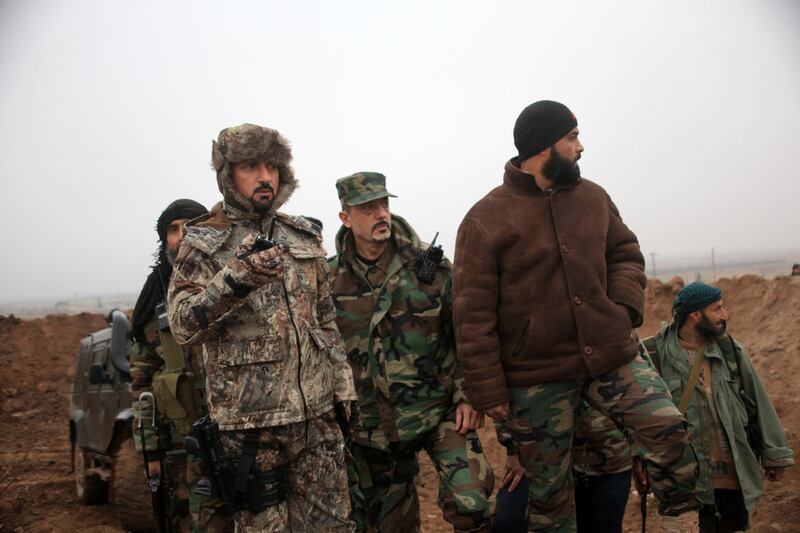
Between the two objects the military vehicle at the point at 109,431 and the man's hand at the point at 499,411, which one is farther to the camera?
the military vehicle at the point at 109,431

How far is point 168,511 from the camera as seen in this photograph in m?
4.30

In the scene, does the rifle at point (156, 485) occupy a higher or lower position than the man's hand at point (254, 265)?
lower

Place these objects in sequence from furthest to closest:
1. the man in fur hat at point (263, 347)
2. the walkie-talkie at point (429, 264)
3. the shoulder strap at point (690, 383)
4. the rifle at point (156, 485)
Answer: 1. the shoulder strap at point (690, 383)
2. the rifle at point (156, 485)
3. the walkie-talkie at point (429, 264)
4. the man in fur hat at point (263, 347)

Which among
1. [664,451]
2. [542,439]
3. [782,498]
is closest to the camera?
[664,451]

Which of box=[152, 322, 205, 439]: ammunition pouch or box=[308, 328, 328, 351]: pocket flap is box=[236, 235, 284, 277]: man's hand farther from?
box=[152, 322, 205, 439]: ammunition pouch

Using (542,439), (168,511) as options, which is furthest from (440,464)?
(168,511)

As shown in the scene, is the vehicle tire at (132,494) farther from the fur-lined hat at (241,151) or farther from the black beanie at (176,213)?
the fur-lined hat at (241,151)

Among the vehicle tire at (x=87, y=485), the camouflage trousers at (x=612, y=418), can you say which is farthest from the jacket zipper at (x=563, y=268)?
the vehicle tire at (x=87, y=485)

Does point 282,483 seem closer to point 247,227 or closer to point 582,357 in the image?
point 247,227

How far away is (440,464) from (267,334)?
134cm

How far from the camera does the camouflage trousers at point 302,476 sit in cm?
289

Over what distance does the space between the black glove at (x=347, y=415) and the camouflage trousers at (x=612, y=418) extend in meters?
0.80

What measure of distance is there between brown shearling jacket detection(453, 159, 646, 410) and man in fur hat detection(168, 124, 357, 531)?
71 centimetres

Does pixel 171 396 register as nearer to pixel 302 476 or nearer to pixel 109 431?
pixel 302 476
